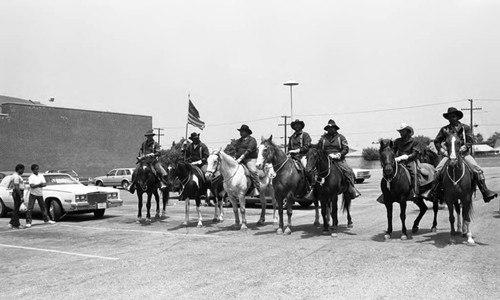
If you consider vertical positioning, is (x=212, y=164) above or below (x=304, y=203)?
above

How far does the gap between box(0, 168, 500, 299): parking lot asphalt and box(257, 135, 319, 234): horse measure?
84 cm

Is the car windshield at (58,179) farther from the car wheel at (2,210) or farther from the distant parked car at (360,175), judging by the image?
the distant parked car at (360,175)

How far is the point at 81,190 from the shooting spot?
15.9m

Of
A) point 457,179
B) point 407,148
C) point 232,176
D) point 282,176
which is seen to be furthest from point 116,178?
point 457,179

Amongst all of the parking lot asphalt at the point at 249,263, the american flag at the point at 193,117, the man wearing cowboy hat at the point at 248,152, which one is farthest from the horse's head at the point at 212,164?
the american flag at the point at 193,117

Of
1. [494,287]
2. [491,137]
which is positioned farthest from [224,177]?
[491,137]

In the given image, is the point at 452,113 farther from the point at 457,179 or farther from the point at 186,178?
the point at 186,178

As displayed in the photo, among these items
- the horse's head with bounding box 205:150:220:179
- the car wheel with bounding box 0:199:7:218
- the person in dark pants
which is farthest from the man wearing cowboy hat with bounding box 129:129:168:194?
the car wheel with bounding box 0:199:7:218

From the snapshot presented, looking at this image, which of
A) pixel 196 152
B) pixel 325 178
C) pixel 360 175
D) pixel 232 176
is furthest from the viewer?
pixel 360 175

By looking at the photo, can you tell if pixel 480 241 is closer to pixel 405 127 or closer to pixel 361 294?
pixel 405 127

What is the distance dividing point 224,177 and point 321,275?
19.7 feet

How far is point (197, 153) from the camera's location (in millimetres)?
14742

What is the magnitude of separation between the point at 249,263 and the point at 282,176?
376 cm

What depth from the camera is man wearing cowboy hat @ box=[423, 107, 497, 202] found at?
32.2 feet
